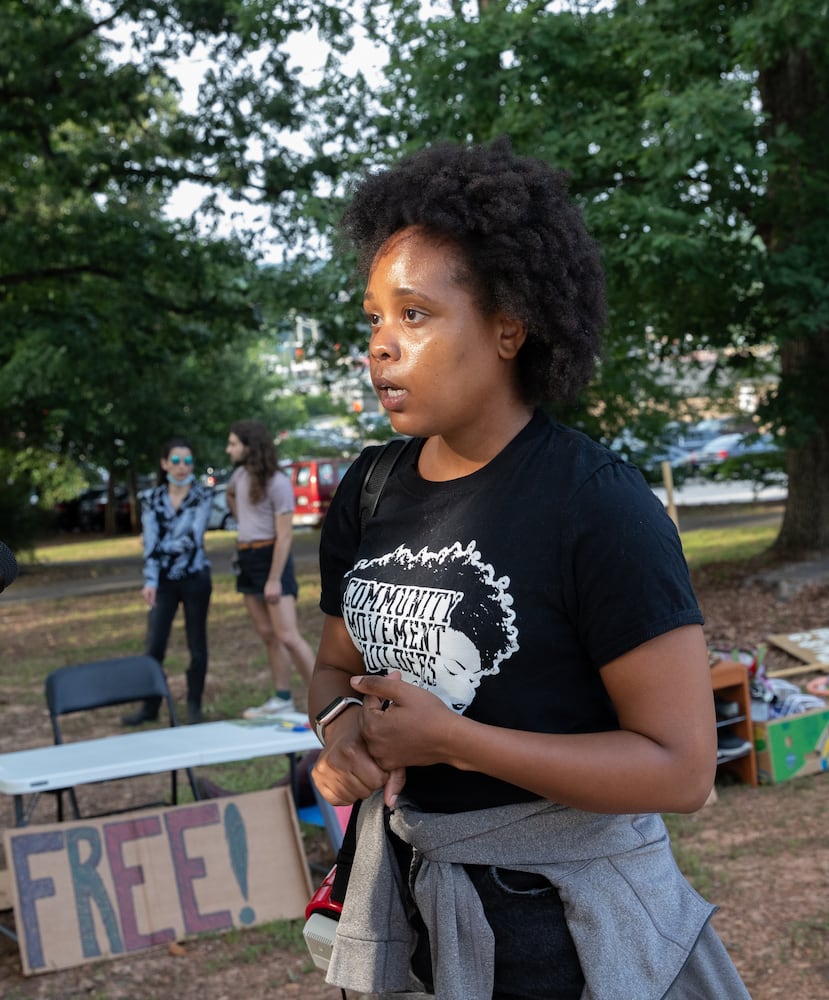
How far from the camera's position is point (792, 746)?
607 cm

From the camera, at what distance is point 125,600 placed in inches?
628

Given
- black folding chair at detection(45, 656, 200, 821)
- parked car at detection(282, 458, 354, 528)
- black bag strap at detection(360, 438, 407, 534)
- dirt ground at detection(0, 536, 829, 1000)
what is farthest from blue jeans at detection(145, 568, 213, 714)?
parked car at detection(282, 458, 354, 528)

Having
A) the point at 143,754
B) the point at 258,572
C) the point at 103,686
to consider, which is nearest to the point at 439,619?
the point at 143,754

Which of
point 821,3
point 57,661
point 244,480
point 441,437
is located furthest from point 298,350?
point 441,437

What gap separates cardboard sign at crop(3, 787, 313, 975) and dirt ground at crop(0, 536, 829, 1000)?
0.08m

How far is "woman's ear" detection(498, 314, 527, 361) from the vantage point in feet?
5.42

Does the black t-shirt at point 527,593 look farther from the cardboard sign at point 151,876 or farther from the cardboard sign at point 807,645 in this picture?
the cardboard sign at point 807,645

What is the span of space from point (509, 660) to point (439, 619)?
0.11 m

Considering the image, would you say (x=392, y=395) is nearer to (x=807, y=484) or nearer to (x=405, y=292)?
(x=405, y=292)

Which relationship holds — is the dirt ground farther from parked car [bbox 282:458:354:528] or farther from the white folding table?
parked car [bbox 282:458:354:528]

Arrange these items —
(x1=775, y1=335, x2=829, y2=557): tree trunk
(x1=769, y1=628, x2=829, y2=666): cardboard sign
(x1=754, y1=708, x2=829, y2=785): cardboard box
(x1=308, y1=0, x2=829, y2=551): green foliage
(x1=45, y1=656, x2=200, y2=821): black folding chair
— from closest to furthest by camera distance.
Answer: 1. (x1=45, y1=656, x2=200, y2=821): black folding chair
2. (x1=754, y1=708, x2=829, y2=785): cardboard box
3. (x1=769, y1=628, x2=829, y2=666): cardboard sign
4. (x1=308, y1=0, x2=829, y2=551): green foliage
5. (x1=775, y1=335, x2=829, y2=557): tree trunk

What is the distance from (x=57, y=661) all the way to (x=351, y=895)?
1013cm

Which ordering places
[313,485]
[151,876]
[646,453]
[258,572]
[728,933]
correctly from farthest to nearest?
[313,485], [646,453], [258,572], [151,876], [728,933]

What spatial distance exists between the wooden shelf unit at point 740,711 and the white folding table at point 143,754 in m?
2.17
